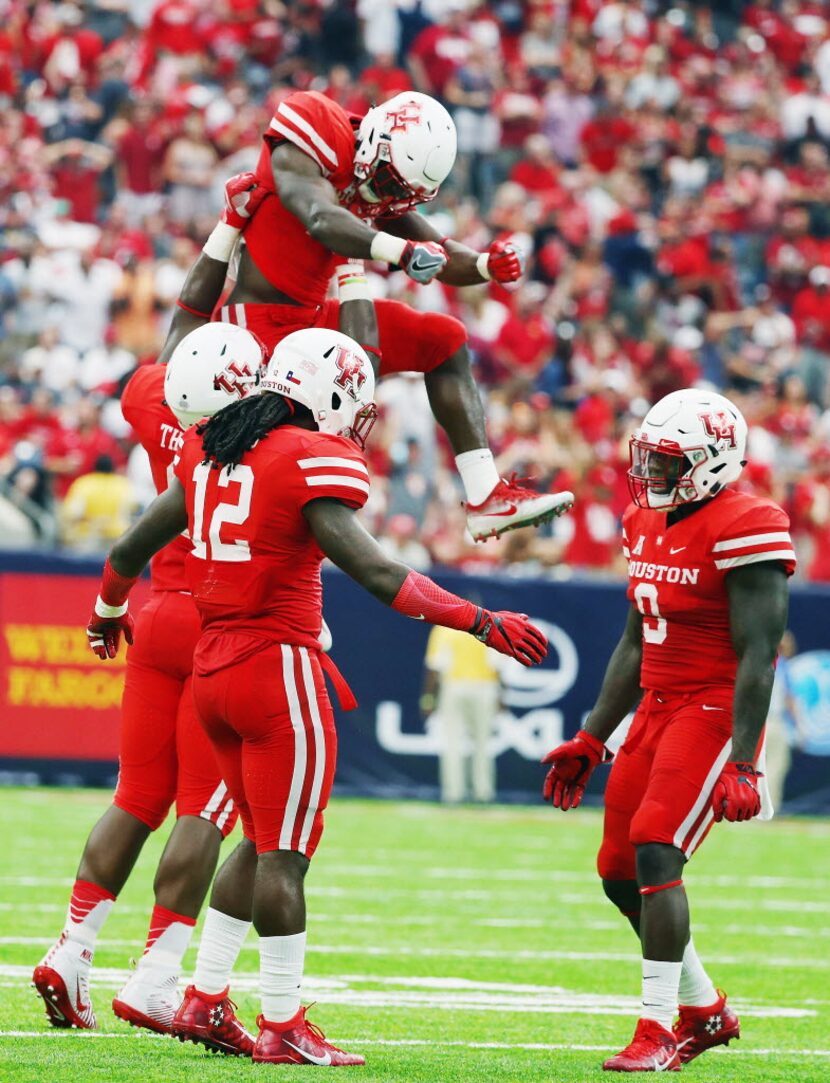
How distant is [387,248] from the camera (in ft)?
19.2

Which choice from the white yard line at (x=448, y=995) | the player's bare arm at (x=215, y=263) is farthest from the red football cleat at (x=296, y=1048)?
the player's bare arm at (x=215, y=263)

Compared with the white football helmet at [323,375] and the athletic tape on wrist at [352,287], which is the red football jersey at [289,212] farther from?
the white football helmet at [323,375]

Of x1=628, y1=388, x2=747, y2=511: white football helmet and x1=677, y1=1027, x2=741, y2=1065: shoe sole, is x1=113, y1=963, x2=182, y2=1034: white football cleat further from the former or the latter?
x1=628, y1=388, x2=747, y2=511: white football helmet

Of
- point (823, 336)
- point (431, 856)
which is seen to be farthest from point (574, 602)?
point (823, 336)

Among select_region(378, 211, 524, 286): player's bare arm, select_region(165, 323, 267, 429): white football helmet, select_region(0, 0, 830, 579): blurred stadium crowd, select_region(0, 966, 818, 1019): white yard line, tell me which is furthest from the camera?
select_region(0, 0, 830, 579): blurred stadium crowd

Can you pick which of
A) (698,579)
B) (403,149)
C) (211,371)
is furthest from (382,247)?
(698,579)

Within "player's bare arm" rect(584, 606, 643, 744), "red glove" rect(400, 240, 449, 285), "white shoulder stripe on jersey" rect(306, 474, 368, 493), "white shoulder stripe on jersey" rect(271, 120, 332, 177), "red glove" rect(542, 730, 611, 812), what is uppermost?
"white shoulder stripe on jersey" rect(271, 120, 332, 177)

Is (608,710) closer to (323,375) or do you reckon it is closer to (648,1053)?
(648,1053)

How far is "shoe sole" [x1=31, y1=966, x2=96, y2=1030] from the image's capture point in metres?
5.97

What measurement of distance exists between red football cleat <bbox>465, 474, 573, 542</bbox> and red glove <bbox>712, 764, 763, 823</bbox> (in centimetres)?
113

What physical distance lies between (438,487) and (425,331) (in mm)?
9474

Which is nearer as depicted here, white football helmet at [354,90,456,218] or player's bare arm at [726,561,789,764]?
player's bare arm at [726,561,789,764]

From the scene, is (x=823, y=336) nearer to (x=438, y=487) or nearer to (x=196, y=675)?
(x=438, y=487)

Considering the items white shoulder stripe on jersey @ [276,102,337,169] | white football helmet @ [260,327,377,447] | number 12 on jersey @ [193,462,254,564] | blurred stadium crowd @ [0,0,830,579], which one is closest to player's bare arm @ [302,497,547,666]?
number 12 on jersey @ [193,462,254,564]
